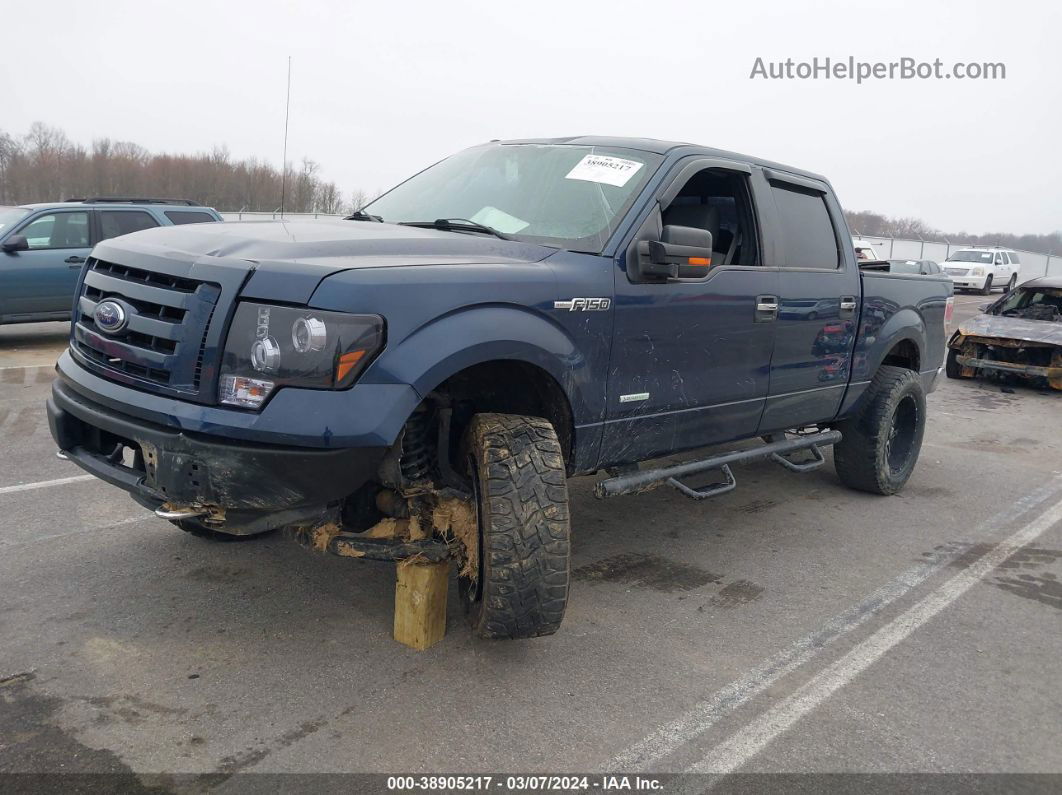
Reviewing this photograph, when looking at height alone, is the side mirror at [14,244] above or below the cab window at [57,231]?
below

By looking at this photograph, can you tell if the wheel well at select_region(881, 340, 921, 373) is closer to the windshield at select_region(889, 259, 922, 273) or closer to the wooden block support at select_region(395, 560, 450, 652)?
the windshield at select_region(889, 259, 922, 273)

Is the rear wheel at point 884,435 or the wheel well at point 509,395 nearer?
the wheel well at point 509,395

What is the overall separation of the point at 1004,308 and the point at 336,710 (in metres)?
11.6

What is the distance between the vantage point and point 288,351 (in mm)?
2803

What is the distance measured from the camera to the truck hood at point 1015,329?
35.7ft

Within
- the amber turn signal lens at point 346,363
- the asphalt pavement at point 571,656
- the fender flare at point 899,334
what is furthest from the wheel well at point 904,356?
the amber turn signal lens at point 346,363

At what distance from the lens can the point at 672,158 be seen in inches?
164

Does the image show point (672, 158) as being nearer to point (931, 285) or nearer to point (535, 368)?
point (535, 368)

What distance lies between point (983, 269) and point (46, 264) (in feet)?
101

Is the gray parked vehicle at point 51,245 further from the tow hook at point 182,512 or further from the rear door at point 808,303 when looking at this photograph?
the tow hook at point 182,512

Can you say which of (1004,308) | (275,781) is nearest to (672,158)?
(275,781)

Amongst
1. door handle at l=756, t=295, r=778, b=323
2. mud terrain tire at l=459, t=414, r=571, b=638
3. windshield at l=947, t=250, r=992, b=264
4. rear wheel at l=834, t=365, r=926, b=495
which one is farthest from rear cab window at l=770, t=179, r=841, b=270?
windshield at l=947, t=250, r=992, b=264

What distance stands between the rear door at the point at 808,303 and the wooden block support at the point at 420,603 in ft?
6.94

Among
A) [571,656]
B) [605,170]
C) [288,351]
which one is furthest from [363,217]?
[571,656]
